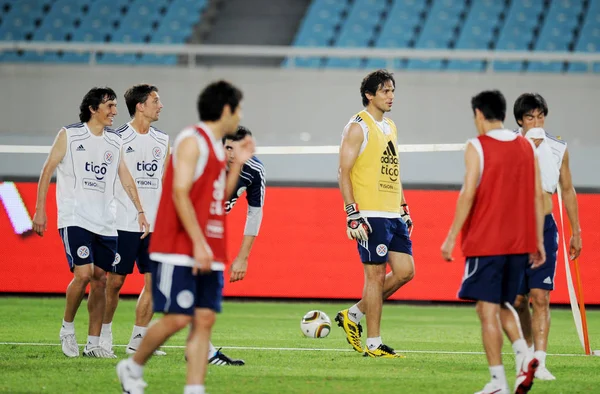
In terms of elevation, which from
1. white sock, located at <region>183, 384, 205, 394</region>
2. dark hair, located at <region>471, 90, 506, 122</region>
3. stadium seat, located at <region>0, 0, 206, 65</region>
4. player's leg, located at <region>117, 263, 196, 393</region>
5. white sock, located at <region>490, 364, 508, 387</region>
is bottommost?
white sock, located at <region>183, 384, 205, 394</region>

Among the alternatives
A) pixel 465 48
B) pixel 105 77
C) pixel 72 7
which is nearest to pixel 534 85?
pixel 465 48

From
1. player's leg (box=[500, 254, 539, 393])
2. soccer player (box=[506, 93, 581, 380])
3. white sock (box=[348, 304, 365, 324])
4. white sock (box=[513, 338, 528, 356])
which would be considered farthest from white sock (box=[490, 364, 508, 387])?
white sock (box=[348, 304, 365, 324])

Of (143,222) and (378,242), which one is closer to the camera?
(143,222)

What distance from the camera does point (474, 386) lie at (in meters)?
7.02

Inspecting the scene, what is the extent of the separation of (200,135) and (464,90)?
11.7 meters

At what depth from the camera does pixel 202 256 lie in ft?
17.6

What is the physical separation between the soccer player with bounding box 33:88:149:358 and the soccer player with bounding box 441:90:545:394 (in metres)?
3.24

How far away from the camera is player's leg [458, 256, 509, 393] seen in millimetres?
6297

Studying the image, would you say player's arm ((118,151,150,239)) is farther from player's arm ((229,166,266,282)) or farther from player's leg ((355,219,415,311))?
player's leg ((355,219,415,311))

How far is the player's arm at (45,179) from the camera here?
819cm

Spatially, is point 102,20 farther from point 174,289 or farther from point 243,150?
point 174,289

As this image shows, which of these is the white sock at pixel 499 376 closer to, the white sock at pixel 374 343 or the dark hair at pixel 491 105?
the dark hair at pixel 491 105

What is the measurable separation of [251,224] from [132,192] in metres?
1.26

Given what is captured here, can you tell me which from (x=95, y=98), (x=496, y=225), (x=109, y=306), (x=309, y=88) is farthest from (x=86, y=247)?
(x=309, y=88)
